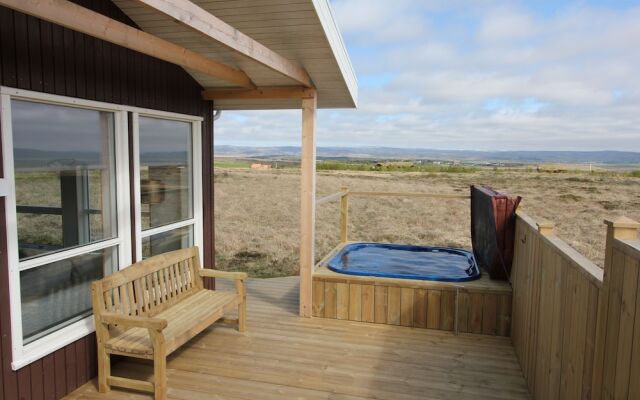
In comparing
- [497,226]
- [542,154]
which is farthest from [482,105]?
[497,226]

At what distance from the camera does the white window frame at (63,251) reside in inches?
103

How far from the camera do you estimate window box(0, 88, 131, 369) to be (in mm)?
2727

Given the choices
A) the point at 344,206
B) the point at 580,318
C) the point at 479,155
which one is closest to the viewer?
the point at 580,318

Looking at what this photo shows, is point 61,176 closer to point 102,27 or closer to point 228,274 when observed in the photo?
point 102,27

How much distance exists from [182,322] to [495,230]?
9.28ft

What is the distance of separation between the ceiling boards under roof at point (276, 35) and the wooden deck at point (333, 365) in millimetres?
2283

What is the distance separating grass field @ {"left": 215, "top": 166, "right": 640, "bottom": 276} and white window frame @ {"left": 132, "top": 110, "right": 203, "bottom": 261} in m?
2.83

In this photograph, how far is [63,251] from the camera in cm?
312

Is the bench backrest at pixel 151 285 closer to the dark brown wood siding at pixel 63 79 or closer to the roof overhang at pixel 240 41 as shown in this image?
the dark brown wood siding at pixel 63 79

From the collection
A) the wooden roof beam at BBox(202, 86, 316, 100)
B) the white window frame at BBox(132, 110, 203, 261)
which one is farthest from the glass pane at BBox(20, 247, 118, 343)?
the wooden roof beam at BBox(202, 86, 316, 100)

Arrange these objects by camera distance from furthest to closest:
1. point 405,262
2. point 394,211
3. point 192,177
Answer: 1. point 394,211
2. point 405,262
3. point 192,177

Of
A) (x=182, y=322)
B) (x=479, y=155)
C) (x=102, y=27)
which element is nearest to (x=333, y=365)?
(x=182, y=322)

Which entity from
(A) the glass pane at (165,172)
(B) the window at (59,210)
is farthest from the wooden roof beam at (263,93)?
(B) the window at (59,210)

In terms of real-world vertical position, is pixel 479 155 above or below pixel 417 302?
above
